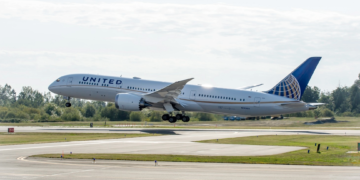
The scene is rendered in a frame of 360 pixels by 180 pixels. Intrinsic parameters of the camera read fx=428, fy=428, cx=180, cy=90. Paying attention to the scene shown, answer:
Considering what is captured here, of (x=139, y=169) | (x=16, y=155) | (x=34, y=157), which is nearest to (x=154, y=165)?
(x=139, y=169)

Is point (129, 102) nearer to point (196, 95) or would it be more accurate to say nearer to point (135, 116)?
point (196, 95)

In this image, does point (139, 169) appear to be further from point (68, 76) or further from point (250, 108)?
point (68, 76)

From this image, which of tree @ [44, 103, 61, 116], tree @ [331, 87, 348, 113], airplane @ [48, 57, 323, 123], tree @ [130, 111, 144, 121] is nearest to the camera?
airplane @ [48, 57, 323, 123]

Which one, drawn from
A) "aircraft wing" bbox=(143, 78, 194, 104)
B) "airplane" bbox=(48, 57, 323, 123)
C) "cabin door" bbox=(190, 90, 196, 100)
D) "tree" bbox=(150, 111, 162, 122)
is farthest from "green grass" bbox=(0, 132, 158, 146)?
"tree" bbox=(150, 111, 162, 122)

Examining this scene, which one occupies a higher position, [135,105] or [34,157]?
[135,105]

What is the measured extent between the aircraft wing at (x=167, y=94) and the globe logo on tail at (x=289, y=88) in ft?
41.3

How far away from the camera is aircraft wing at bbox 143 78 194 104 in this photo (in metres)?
50.8

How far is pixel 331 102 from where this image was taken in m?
130

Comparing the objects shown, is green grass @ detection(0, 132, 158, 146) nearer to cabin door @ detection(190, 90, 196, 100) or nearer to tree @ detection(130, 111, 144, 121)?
cabin door @ detection(190, 90, 196, 100)

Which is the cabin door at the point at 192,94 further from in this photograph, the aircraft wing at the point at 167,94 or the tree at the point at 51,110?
the tree at the point at 51,110

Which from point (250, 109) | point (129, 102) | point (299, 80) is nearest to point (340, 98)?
point (299, 80)

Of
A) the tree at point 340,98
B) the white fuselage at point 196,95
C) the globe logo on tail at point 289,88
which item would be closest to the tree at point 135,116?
the white fuselage at point 196,95

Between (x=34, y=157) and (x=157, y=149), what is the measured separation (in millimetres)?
8609

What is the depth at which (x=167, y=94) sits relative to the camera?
52344 mm
